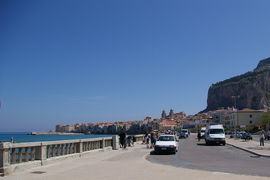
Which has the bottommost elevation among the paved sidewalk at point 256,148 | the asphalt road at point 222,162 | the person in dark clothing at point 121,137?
the paved sidewalk at point 256,148

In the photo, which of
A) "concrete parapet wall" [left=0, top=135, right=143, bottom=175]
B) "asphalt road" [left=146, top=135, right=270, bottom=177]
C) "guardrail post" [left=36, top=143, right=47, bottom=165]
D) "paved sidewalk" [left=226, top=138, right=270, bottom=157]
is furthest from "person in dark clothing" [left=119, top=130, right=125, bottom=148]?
"guardrail post" [left=36, top=143, right=47, bottom=165]

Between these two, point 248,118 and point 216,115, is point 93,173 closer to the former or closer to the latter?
point 248,118

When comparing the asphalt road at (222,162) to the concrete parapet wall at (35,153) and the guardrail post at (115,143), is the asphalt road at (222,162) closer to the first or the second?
the concrete parapet wall at (35,153)

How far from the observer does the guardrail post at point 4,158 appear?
12.3m

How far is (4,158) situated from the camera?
487 inches

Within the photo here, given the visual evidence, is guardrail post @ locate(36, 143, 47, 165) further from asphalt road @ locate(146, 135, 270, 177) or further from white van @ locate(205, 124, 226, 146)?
white van @ locate(205, 124, 226, 146)

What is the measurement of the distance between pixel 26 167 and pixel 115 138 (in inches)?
594

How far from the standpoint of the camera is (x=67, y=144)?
19250 millimetres

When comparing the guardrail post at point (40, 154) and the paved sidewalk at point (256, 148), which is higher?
the guardrail post at point (40, 154)

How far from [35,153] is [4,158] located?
308cm

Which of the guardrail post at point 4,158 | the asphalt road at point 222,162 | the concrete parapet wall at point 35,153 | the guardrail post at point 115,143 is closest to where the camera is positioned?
the guardrail post at point 4,158

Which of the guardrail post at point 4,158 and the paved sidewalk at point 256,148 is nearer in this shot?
the guardrail post at point 4,158

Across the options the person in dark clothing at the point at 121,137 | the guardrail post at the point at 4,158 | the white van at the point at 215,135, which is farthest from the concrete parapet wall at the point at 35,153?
the white van at the point at 215,135

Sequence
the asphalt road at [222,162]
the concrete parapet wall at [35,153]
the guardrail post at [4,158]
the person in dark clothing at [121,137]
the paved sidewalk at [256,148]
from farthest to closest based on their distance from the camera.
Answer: the person in dark clothing at [121,137], the paved sidewalk at [256,148], the asphalt road at [222,162], the concrete parapet wall at [35,153], the guardrail post at [4,158]
